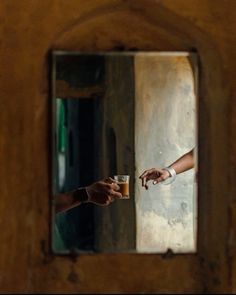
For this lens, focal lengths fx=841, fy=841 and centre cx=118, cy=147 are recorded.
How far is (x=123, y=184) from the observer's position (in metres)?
1.15

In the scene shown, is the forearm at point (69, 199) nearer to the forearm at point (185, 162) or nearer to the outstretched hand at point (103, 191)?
the outstretched hand at point (103, 191)

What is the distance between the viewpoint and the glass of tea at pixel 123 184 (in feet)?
3.76

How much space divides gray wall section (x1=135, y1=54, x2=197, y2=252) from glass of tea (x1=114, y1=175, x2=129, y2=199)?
1cm

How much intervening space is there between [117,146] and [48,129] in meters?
0.10

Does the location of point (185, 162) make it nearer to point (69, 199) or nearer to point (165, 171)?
point (165, 171)

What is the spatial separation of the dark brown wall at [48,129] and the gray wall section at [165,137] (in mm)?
17

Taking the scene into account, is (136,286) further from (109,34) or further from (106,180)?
(109,34)

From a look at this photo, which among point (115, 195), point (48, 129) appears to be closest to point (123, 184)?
point (115, 195)

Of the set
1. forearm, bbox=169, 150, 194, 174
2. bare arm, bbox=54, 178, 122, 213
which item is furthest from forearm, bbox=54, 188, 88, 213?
forearm, bbox=169, 150, 194, 174

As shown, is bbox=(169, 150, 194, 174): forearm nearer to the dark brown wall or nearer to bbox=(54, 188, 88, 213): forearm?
the dark brown wall

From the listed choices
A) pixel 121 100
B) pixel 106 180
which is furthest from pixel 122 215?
pixel 121 100

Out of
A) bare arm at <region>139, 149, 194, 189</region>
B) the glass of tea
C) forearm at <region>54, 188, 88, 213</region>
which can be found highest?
bare arm at <region>139, 149, 194, 189</region>

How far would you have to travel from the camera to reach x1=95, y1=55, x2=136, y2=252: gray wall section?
3.73 feet

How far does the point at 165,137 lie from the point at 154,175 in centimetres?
5
